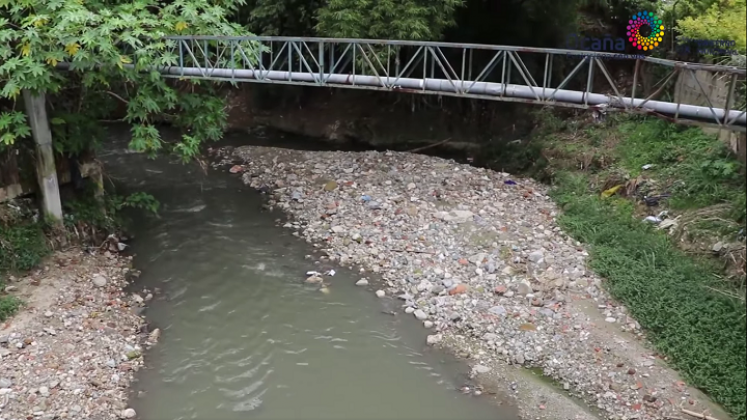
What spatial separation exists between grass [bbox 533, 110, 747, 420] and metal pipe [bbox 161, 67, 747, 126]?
76.1 inches

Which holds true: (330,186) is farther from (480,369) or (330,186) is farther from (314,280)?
(480,369)

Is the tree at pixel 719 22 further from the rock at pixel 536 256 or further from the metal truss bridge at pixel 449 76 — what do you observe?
the rock at pixel 536 256

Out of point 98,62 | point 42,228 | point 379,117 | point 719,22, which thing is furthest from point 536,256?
point 379,117

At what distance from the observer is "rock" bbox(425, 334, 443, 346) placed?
8.83m

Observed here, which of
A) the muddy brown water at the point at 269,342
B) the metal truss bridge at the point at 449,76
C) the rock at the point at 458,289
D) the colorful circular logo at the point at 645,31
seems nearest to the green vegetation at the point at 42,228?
the muddy brown water at the point at 269,342

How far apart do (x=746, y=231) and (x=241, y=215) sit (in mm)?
8889

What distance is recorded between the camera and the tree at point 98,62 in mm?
8219

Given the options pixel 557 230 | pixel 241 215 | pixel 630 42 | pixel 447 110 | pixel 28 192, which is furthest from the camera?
pixel 447 110

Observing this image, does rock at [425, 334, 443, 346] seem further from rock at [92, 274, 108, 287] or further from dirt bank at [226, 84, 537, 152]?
dirt bank at [226, 84, 537, 152]

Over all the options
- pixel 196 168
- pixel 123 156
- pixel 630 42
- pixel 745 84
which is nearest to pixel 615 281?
pixel 745 84

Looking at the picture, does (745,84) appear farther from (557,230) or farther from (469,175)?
(469,175)

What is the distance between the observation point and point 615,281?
934 cm

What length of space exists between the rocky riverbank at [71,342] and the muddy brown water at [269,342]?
302 mm

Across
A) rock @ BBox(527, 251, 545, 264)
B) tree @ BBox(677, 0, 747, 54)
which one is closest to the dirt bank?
tree @ BBox(677, 0, 747, 54)
